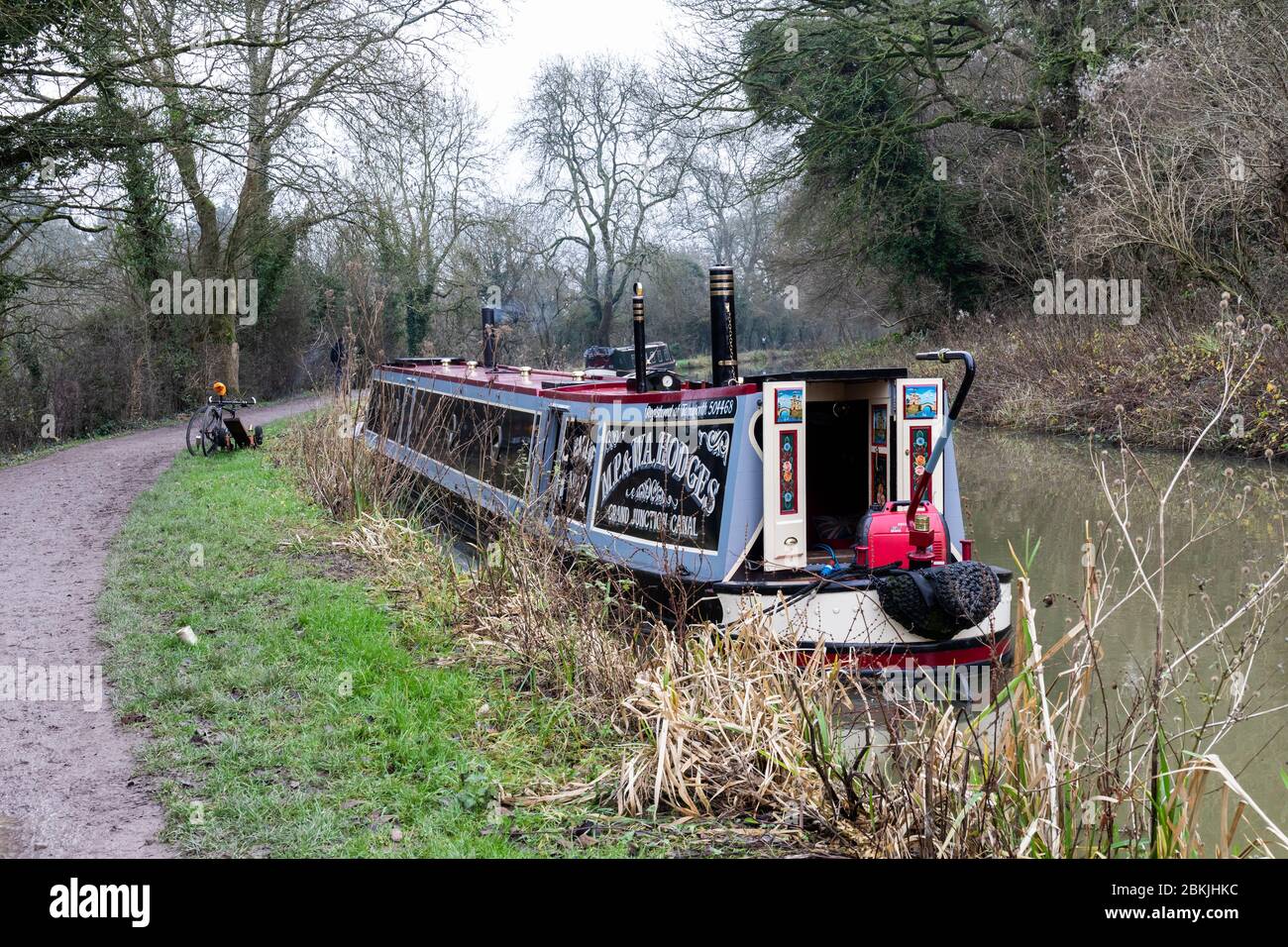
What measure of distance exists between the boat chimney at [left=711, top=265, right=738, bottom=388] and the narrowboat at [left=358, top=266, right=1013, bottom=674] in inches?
0.5

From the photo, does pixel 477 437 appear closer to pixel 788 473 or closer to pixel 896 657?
pixel 788 473

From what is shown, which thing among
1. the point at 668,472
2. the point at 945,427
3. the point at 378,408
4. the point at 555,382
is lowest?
Result: the point at 668,472

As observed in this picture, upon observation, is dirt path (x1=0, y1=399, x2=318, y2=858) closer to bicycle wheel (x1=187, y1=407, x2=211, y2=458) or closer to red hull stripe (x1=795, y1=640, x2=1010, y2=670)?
A: bicycle wheel (x1=187, y1=407, x2=211, y2=458)

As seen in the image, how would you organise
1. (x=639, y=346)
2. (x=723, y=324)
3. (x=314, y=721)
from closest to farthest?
(x=314, y=721) → (x=723, y=324) → (x=639, y=346)

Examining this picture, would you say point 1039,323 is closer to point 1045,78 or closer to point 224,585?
point 1045,78

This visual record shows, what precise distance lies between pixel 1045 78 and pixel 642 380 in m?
14.0

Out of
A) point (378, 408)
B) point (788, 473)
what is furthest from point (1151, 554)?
point (378, 408)

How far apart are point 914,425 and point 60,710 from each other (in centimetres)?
442

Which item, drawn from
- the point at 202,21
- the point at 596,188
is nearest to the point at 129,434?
the point at 202,21

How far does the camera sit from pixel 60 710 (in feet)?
14.7

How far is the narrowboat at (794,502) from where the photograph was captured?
17.5 feet

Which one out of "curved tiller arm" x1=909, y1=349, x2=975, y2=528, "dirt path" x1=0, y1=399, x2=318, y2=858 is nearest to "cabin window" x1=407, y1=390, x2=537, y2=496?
"curved tiller arm" x1=909, y1=349, x2=975, y2=528

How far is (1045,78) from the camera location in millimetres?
17672
